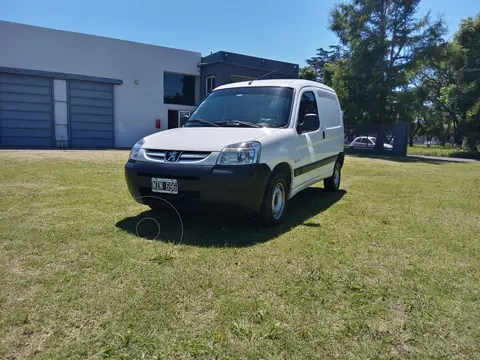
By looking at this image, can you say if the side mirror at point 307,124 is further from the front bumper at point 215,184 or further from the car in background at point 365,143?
the car in background at point 365,143

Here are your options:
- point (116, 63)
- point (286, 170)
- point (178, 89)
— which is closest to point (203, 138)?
point (286, 170)

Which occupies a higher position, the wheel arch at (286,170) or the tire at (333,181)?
the wheel arch at (286,170)

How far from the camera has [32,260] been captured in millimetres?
3234

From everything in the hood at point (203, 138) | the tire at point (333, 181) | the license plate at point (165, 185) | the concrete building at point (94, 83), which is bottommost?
the tire at point (333, 181)

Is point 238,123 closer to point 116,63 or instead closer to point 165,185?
point 165,185

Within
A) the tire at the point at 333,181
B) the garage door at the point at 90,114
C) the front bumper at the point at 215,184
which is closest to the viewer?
the front bumper at the point at 215,184

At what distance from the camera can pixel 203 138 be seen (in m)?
4.27

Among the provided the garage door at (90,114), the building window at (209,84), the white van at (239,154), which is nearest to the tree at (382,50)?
the building window at (209,84)

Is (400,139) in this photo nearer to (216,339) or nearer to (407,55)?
(407,55)

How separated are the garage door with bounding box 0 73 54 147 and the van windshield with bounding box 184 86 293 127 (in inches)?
738

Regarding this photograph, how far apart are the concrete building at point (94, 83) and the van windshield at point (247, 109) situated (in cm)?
1326

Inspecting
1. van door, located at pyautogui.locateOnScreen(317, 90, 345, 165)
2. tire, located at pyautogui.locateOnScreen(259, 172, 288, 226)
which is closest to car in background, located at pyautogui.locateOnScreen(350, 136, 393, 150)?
van door, located at pyautogui.locateOnScreen(317, 90, 345, 165)

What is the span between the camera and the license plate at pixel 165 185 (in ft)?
13.2

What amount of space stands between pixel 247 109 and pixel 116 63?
799 inches
